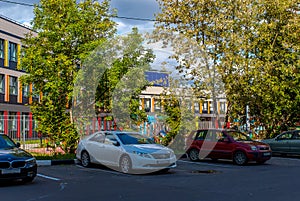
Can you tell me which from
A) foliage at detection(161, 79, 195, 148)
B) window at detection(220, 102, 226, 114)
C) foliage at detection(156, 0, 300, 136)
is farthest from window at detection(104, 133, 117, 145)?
window at detection(220, 102, 226, 114)

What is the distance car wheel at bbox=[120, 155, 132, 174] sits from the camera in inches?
570

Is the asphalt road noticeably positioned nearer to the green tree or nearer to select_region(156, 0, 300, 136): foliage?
the green tree

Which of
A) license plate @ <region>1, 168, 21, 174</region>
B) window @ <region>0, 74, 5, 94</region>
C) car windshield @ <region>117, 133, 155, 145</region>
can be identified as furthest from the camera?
window @ <region>0, 74, 5, 94</region>

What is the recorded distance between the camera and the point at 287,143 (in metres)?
22.4

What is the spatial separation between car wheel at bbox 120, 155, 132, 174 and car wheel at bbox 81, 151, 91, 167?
6.55ft

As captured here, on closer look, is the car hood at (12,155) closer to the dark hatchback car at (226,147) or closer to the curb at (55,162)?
the curb at (55,162)

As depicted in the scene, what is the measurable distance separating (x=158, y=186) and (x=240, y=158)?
7315 mm

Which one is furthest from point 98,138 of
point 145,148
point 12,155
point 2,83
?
point 2,83

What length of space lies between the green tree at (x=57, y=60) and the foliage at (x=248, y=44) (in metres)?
5.91

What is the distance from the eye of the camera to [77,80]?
816 inches

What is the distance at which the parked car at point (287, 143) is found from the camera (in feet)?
72.2

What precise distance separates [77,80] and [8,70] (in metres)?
25.5

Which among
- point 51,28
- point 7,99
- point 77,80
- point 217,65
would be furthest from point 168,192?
point 7,99

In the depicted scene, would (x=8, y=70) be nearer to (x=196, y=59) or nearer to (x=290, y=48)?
(x=196, y=59)
